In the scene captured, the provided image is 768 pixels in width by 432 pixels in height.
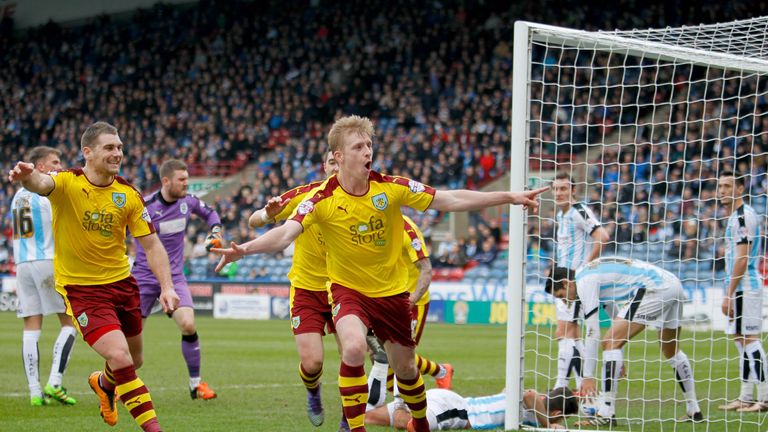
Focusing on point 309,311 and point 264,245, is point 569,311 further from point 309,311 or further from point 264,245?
point 264,245

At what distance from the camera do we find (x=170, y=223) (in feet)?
33.9

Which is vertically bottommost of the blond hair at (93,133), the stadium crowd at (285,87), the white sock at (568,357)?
the white sock at (568,357)

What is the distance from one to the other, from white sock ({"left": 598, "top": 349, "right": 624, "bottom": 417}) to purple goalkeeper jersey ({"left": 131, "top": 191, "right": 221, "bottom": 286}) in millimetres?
4202

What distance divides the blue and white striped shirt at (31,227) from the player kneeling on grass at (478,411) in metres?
4.16

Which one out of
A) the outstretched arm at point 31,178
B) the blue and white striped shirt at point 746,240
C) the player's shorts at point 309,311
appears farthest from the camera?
the blue and white striped shirt at point 746,240

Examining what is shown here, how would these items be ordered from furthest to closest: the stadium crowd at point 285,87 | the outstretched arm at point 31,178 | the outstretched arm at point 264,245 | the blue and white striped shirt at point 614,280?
the stadium crowd at point 285,87 → the blue and white striped shirt at point 614,280 → the outstretched arm at point 31,178 → the outstretched arm at point 264,245

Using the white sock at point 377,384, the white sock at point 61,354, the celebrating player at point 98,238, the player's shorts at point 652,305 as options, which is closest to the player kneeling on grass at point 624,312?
the player's shorts at point 652,305

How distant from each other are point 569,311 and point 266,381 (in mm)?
4386

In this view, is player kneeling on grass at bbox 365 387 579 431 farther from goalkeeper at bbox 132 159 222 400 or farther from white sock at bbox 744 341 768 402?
goalkeeper at bbox 132 159 222 400

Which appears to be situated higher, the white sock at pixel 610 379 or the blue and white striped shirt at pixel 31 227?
the blue and white striped shirt at pixel 31 227

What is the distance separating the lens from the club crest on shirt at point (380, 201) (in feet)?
22.0

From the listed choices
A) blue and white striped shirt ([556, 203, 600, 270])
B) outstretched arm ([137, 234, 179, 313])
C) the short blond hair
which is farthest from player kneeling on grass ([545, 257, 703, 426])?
outstretched arm ([137, 234, 179, 313])

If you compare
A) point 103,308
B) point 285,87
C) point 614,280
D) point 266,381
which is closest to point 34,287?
point 266,381

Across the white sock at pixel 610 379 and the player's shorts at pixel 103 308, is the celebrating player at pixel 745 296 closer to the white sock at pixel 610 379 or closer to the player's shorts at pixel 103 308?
the white sock at pixel 610 379
